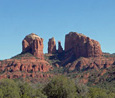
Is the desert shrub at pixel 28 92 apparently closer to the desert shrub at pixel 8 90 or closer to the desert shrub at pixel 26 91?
the desert shrub at pixel 26 91

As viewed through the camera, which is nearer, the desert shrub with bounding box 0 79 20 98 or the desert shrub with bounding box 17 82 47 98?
the desert shrub with bounding box 0 79 20 98

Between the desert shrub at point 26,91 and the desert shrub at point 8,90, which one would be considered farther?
the desert shrub at point 26,91

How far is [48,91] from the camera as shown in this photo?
259 feet

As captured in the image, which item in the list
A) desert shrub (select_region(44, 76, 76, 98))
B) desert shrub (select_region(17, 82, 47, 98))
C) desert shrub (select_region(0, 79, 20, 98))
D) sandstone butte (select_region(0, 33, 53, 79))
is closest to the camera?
desert shrub (select_region(0, 79, 20, 98))

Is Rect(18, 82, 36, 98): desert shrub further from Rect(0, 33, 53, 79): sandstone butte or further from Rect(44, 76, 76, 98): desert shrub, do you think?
Rect(0, 33, 53, 79): sandstone butte

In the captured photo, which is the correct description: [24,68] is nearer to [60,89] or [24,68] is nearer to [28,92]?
[28,92]

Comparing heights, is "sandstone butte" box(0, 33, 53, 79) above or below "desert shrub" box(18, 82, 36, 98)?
above

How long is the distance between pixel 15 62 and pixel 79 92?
110249mm

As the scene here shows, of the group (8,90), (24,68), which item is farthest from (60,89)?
(24,68)

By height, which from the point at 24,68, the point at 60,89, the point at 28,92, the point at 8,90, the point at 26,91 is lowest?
the point at 28,92

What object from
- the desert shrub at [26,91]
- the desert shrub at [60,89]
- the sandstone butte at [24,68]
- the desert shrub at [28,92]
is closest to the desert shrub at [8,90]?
the desert shrub at [28,92]

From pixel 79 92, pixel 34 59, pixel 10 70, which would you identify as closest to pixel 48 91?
pixel 79 92

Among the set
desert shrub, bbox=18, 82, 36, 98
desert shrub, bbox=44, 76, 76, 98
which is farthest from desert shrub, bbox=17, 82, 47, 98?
desert shrub, bbox=44, 76, 76, 98

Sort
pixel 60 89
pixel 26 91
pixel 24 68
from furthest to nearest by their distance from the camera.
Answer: pixel 24 68
pixel 26 91
pixel 60 89
